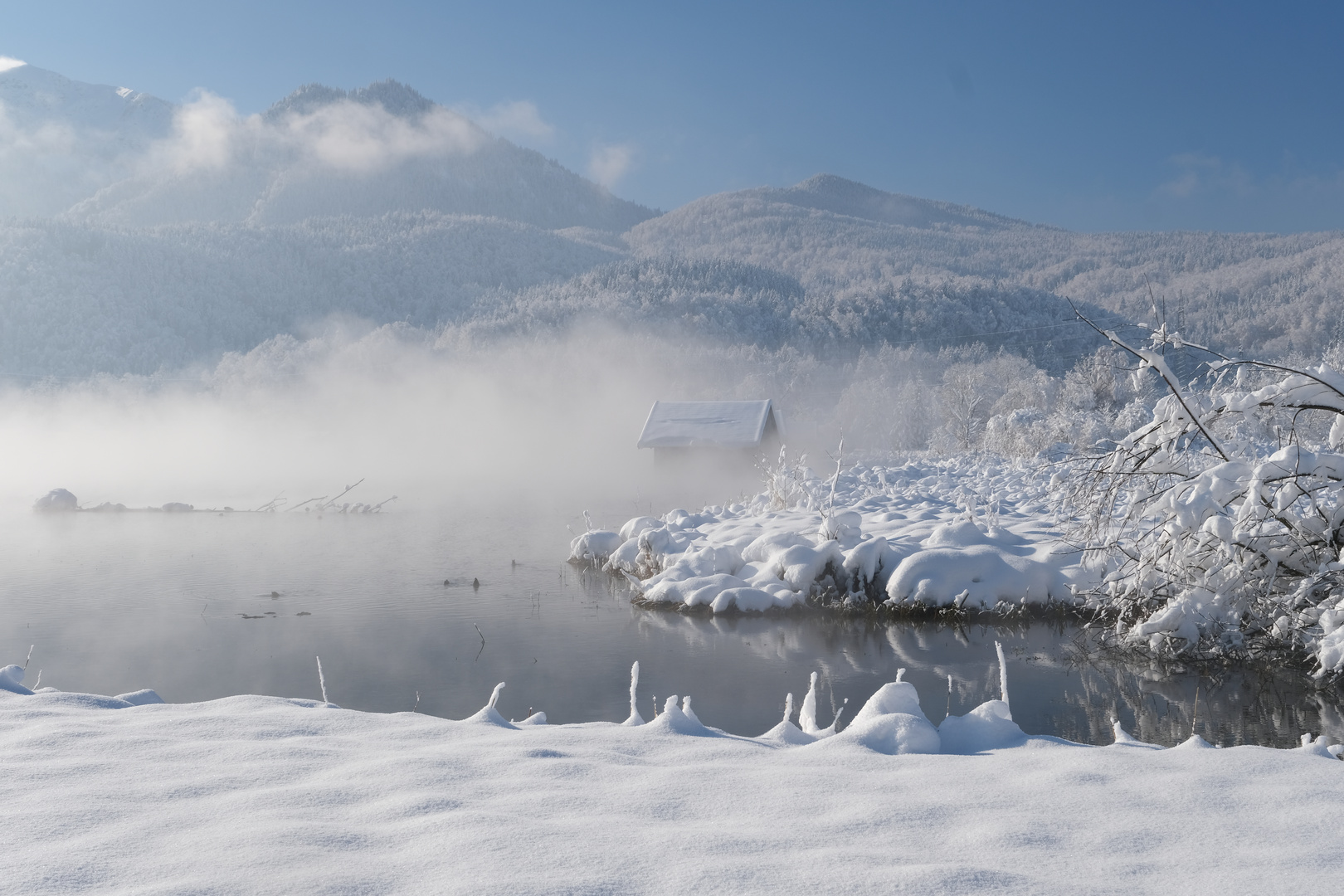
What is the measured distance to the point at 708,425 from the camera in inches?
1291

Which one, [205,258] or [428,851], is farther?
[205,258]

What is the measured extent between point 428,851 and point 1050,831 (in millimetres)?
2047

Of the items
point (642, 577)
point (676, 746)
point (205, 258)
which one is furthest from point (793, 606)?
point (205, 258)

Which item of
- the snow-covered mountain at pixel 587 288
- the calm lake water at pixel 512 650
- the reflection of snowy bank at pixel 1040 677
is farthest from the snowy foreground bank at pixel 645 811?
the snow-covered mountain at pixel 587 288

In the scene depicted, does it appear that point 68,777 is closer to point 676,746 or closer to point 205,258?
point 676,746

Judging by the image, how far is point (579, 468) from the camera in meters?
44.4

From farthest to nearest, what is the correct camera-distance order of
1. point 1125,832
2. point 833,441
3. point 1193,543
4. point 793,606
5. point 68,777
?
point 833,441, point 793,606, point 1193,543, point 68,777, point 1125,832

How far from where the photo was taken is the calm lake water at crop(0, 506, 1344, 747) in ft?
29.0

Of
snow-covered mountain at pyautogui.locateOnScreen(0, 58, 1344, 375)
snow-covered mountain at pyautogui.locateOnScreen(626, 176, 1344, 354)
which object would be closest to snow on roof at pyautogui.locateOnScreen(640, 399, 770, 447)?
snow-covered mountain at pyautogui.locateOnScreen(626, 176, 1344, 354)

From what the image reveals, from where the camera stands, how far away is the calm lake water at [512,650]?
8.85 meters

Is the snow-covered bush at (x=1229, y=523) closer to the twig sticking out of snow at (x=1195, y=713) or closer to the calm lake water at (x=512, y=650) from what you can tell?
the calm lake water at (x=512, y=650)

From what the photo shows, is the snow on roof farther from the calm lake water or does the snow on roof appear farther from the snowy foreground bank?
the snowy foreground bank

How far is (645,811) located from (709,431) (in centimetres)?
2920

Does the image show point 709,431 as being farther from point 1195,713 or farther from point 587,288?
point 587,288
